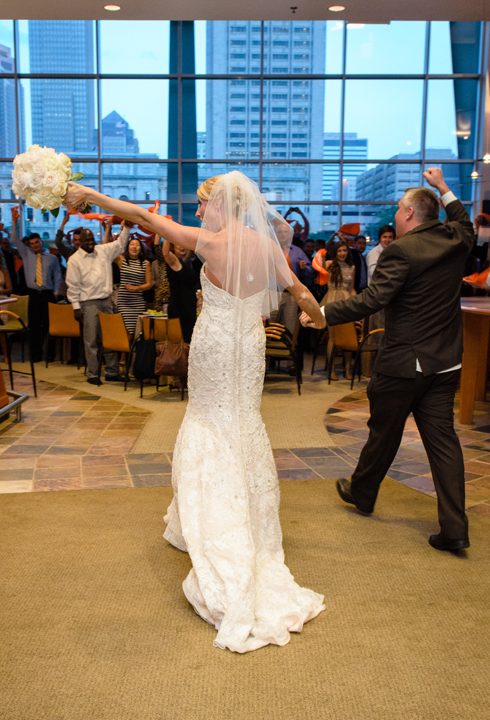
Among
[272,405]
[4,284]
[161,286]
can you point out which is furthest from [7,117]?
[272,405]

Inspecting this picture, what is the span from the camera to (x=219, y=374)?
2.99 metres

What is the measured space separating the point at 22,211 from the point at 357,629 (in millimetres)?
13285

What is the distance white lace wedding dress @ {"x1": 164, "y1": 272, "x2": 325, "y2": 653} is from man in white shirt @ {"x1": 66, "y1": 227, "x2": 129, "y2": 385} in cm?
507

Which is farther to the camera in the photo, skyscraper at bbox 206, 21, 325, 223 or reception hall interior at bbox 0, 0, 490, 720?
skyscraper at bbox 206, 21, 325, 223

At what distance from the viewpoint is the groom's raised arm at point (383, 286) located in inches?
125

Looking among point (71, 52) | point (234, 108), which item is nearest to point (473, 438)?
point (234, 108)

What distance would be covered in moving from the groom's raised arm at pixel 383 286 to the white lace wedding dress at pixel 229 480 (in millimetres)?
497

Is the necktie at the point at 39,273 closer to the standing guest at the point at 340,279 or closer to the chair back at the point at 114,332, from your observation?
the chair back at the point at 114,332

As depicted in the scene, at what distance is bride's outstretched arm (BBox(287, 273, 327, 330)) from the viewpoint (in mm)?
3062

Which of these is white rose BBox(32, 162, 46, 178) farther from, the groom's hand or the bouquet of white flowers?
the groom's hand

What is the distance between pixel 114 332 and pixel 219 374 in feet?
15.6

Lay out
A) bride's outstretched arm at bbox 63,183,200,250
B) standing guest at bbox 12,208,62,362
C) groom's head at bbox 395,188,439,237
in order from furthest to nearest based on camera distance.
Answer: standing guest at bbox 12,208,62,362
groom's head at bbox 395,188,439,237
bride's outstretched arm at bbox 63,183,200,250

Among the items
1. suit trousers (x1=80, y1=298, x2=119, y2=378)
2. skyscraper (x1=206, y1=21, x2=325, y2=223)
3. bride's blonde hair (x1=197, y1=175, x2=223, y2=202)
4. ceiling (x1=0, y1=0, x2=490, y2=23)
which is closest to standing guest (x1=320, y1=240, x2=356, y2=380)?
suit trousers (x1=80, y1=298, x2=119, y2=378)

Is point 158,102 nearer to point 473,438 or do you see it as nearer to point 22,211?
point 22,211
